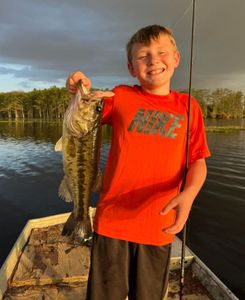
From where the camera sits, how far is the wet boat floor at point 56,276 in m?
4.45

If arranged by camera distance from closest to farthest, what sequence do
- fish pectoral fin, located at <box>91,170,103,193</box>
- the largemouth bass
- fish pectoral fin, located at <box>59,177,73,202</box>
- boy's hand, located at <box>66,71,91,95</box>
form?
boy's hand, located at <box>66,71,91,95</box> → the largemouth bass → fish pectoral fin, located at <box>91,170,103,193</box> → fish pectoral fin, located at <box>59,177,73,202</box>

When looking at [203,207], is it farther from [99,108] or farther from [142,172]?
[99,108]

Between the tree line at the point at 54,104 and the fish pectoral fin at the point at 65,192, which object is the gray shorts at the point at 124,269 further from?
the tree line at the point at 54,104

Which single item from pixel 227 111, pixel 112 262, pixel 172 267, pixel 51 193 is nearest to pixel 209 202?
pixel 51 193

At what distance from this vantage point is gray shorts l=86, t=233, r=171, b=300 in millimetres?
2725

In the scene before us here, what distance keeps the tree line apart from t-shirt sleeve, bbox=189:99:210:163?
305 feet

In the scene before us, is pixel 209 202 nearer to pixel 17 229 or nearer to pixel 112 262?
pixel 17 229

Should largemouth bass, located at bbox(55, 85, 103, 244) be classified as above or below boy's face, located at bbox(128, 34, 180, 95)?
below

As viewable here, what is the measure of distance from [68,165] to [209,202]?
39.8 ft

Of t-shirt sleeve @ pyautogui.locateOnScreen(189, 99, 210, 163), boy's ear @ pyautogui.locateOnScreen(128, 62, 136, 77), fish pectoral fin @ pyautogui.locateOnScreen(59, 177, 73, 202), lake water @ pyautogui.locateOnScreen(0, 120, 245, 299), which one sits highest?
boy's ear @ pyautogui.locateOnScreen(128, 62, 136, 77)

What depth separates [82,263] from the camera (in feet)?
17.1

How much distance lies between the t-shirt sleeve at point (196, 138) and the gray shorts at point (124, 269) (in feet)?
2.96

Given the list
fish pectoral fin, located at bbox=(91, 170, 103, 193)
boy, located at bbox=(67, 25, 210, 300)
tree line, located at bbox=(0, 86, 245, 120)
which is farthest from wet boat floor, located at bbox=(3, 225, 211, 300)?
tree line, located at bbox=(0, 86, 245, 120)

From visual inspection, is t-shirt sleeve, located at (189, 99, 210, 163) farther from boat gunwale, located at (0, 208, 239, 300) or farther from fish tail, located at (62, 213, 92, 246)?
boat gunwale, located at (0, 208, 239, 300)
